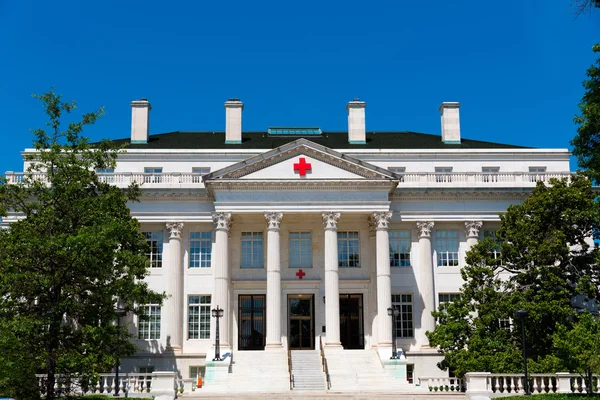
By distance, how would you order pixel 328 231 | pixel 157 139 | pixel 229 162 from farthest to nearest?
pixel 157 139 → pixel 229 162 → pixel 328 231

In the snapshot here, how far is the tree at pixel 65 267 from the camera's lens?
28688 mm

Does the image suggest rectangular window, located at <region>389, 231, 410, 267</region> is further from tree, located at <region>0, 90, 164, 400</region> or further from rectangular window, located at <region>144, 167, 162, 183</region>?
tree, located at <region>0, 90, 164, 400</region>

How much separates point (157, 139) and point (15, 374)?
27582mm

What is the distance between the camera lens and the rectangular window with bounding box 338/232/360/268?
152 feet

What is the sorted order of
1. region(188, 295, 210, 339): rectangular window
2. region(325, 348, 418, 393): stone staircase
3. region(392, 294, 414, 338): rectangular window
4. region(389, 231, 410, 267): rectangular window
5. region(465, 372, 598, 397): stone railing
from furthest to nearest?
region(389, 231, 410, 267): rectangular window
region(392, 294, 414, 338): rectangular window
region(188, 295, 210, 339): rectangular window
region(325, 348, 418, 393): stone staircase
region(465, 372, 598, 397): stone railing

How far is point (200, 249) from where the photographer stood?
46.2 m

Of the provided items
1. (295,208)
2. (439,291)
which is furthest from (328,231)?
(439,291)

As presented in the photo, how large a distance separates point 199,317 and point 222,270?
398cm

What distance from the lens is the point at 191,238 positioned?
152 ft

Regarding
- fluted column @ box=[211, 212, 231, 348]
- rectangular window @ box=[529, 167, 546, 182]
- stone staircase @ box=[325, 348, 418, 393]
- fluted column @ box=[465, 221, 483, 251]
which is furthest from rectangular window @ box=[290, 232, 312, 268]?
rectangular window @ box=[529, 167, 546, 182]

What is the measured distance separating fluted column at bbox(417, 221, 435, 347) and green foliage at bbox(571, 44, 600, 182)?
12742mm

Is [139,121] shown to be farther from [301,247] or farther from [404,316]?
[404,316]

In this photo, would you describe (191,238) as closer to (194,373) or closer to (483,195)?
(194,373)

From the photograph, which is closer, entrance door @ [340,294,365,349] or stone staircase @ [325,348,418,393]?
stone staircase @ [325,348,418,393]
